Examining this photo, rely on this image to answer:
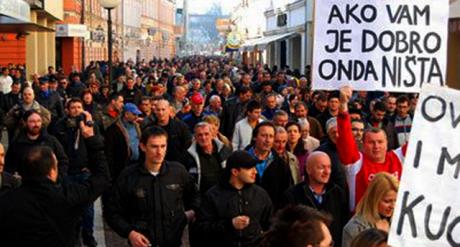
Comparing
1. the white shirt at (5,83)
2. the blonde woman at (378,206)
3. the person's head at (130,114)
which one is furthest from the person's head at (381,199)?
the white shirt at (5,83)

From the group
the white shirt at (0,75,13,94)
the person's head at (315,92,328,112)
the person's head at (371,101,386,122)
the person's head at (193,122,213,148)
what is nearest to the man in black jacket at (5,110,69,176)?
the person's head at (193,122,213,148)

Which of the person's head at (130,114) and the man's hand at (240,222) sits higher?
the person's head at (130,114)

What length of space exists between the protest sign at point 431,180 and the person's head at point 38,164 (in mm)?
2473

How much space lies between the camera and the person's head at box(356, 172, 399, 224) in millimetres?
5891

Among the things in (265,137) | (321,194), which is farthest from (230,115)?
(321,194)

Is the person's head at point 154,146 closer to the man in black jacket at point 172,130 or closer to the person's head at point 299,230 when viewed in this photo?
the person's head at point 299,230

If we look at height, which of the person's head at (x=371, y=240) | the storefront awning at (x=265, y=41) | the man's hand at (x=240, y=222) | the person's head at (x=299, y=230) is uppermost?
the storefront awning at (x=265, y=41)

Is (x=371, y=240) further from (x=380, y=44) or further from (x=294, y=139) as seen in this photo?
(x=294, y=139)

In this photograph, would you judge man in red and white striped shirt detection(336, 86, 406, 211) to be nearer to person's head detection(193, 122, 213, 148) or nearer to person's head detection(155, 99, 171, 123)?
person's head detection(193, 122, 213, 148)

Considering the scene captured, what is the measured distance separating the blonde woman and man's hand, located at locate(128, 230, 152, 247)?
1.55 m

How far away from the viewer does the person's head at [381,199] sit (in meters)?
5.89

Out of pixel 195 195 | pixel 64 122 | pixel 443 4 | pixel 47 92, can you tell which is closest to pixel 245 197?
pixel 195 195

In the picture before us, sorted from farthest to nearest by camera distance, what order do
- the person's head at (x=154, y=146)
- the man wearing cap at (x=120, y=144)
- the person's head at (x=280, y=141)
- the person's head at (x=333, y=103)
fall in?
the person's head at (x=333, y=103), the man wearing cap at (x=120, y=144), the person's head at (x=280, y=141), the person's head at (x=154, y=146)

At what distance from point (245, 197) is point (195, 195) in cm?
73
